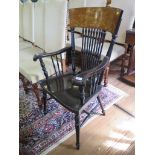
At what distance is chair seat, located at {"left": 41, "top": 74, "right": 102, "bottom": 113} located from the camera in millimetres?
1402

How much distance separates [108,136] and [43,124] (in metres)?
0.59

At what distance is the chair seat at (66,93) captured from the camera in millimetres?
1402

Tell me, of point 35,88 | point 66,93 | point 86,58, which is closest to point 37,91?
point 35,88

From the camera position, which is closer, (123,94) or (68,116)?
(68,116)

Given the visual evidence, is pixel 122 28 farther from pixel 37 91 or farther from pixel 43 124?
pixel 43 124

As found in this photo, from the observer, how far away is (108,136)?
1.69 metres

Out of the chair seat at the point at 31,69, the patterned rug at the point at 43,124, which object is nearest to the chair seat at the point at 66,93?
the chair seat at the point at 31,69

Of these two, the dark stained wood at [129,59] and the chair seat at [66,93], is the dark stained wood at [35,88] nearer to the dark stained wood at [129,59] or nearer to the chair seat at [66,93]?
the chair seat at [66,93]

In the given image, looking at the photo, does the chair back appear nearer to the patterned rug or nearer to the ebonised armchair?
the ebonised armchair

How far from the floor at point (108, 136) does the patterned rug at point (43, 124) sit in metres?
0.08
